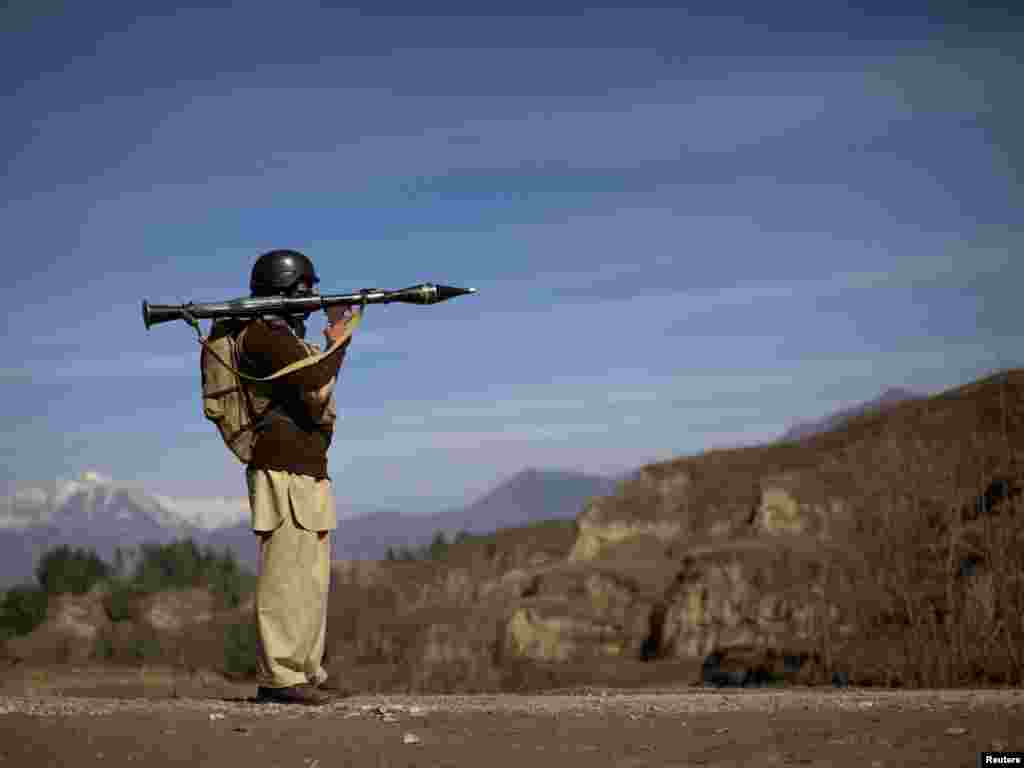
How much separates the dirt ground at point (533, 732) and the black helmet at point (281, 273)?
9.25 feet

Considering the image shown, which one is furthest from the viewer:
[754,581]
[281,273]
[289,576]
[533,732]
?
[754,581]

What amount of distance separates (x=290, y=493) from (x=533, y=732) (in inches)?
101

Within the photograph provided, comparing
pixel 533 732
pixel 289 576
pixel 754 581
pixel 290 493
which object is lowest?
pixel 533 732

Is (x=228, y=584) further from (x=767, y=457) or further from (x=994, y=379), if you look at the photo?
(x=994, y=379)

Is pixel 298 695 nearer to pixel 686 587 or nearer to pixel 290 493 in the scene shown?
pixel 290 493

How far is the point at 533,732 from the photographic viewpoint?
6586 millimetres

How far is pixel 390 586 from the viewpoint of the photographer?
1692 inches

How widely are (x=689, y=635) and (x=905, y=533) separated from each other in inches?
630

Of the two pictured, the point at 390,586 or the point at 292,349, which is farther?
the point at 390,586

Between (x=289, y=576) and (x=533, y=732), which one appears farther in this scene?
(x=289, y=576)

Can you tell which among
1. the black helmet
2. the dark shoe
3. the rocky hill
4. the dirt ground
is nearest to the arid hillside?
the rocky hill

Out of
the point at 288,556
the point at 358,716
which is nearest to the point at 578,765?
the point at 358,716

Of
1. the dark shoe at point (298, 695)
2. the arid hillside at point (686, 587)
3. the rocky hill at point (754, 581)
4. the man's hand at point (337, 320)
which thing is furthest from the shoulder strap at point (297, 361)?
the arid hillside at point (686, 587)

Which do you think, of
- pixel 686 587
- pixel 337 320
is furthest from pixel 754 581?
pixel 337 320
